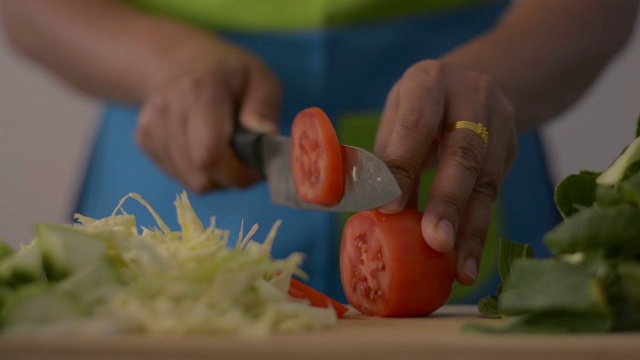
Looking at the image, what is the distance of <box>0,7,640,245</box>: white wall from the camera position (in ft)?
8.65

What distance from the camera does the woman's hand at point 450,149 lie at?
1.20 metres

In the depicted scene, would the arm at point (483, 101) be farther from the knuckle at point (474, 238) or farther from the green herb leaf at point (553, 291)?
the green herb leaf at point (553, 291)

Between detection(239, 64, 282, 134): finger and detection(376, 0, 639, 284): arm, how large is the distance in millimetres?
295

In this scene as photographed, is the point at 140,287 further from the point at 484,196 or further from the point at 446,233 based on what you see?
the point at 484,196

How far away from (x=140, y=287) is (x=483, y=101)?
67cm

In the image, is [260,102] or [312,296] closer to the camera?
[312,296]

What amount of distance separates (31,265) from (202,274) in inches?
6.6

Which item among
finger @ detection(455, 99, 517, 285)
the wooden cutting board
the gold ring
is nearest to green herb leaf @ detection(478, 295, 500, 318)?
finger @ detection(455, 99, 517, 285)

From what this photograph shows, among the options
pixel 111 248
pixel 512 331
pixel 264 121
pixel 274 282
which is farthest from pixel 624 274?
pixel 264 121

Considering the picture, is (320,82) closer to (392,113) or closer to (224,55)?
(224,55)

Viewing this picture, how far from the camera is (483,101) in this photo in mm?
1404

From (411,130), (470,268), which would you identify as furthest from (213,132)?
(470,268)

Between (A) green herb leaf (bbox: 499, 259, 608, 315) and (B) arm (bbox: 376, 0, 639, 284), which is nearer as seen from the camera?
(A) green herb leaf (bbox: 499, 259, 608, 315)

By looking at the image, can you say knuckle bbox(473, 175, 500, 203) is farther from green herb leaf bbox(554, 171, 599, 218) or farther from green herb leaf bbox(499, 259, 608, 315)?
green herb leaf bbox(499, 259, 608, 315)
